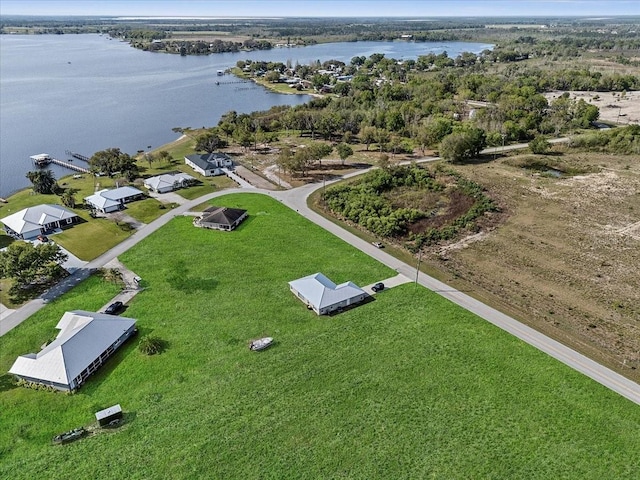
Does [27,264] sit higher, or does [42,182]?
[27,264]

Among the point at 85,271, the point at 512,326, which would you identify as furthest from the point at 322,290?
the point at 85,271

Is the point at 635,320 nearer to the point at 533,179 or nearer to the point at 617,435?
the point at 617,435

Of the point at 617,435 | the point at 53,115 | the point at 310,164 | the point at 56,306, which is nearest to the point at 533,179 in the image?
the point at 310,164

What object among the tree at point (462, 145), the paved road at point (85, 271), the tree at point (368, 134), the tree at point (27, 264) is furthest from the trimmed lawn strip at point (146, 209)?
the tree at point (462, 145)

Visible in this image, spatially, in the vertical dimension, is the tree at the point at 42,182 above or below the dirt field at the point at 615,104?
below

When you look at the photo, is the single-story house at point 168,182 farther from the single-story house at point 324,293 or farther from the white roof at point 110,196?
the single-story house at point 324,293

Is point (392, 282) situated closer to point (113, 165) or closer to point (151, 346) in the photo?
point (151, 346)
